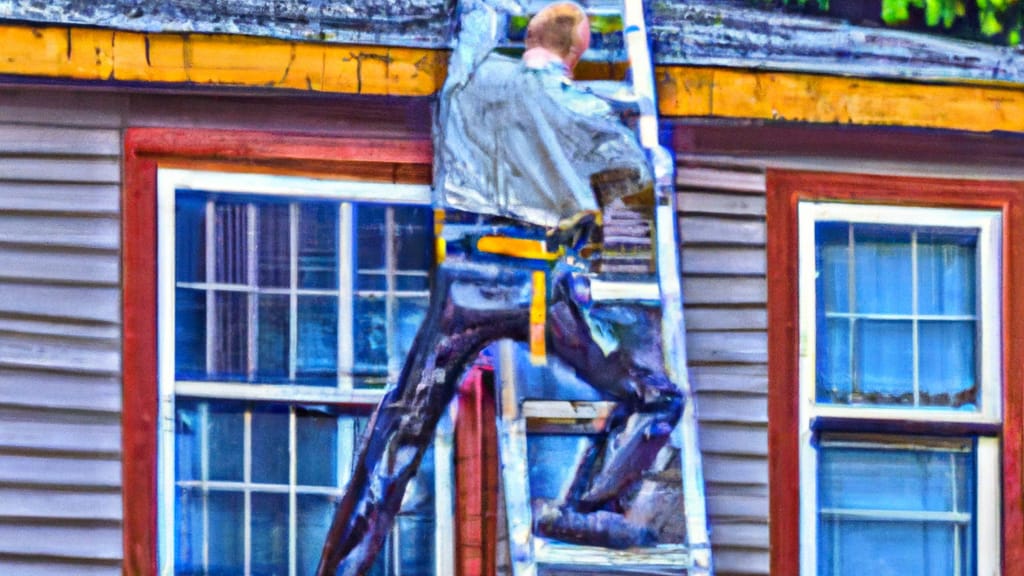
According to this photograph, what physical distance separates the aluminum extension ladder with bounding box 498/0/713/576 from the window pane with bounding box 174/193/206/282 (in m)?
0.94

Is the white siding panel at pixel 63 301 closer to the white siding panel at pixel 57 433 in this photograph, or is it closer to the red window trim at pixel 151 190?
the red window trim at pixel 151 190

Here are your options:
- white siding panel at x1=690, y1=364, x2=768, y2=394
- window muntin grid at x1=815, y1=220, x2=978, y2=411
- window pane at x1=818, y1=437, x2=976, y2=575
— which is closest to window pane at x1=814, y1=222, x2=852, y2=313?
window muntin grid at x1=815, y1=220, x2=978, y2=411

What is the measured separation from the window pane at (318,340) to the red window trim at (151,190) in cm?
39

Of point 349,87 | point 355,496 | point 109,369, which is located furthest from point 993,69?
point 109,369

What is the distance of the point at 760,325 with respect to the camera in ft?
13.7

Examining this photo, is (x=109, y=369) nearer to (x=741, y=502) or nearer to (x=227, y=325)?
(x=227, y=325)

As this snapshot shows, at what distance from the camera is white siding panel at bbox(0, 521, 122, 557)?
155 inches

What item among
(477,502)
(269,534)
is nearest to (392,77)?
(477,502)

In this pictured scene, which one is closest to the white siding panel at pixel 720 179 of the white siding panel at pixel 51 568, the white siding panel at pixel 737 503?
the white siding panel at pixel 737 503

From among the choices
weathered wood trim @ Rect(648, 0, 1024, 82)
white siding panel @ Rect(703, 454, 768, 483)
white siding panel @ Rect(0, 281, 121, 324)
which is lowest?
white siding panel @ Rect(703, 454, 768, 483)

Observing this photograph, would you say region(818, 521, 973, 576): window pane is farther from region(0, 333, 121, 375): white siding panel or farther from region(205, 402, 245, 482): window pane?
region(0, 333, 121, 375): white siding panel

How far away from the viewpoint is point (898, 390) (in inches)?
167

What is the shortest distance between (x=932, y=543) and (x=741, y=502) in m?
0.64

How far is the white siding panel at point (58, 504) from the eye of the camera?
3936 mm
